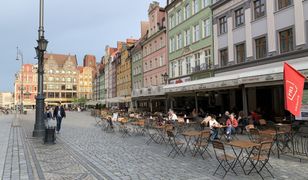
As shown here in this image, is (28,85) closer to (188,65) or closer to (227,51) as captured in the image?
(188,65)

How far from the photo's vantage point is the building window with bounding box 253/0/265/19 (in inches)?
866

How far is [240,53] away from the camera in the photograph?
24578mm

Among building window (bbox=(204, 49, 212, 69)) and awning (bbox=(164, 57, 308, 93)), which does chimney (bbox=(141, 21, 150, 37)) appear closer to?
building window (bbox=(204, 49, 212, 69))

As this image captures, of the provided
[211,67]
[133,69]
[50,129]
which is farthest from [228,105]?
[133,69]

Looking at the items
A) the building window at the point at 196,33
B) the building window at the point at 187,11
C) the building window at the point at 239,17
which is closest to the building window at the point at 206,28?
the building window at the point at 196,33

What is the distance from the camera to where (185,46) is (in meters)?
34.1

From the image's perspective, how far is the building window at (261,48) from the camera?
2183 centimetres

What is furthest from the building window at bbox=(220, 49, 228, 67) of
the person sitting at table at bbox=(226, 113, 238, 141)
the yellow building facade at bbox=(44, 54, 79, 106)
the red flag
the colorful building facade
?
the colorful building facade

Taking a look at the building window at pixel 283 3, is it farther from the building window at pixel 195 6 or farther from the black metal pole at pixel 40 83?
the black metal pole at pixel 40 83

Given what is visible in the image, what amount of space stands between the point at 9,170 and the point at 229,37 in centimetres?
2085

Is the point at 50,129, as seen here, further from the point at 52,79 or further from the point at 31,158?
the point at 52,79

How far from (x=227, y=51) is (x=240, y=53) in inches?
73.2

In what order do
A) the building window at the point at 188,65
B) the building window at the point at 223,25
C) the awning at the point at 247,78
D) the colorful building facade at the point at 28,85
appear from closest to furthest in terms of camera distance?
the awning at the point at 247,78, the building window at the point at 223,25, the building window at the point at 188,65, the colorful building facade at the point at 28,85

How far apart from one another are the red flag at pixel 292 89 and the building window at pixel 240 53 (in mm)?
16571
